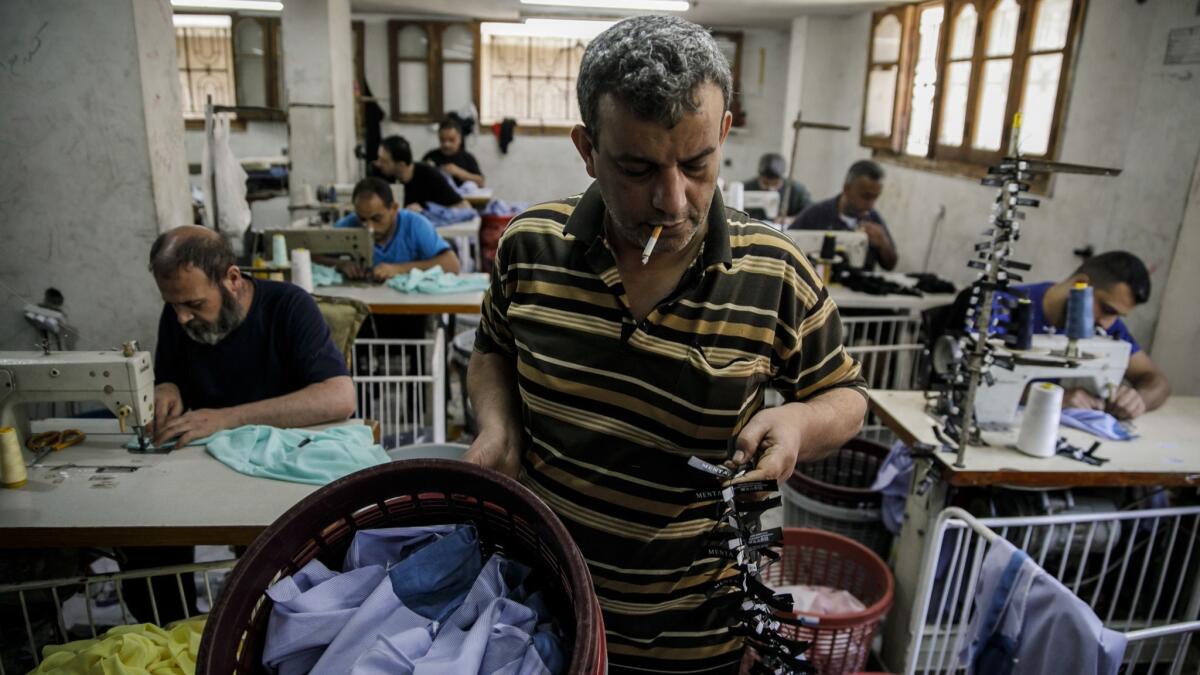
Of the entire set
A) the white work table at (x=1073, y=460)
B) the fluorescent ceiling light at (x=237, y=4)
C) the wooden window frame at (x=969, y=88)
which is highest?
the fluorescent ceiling light at (x=237, y=4)

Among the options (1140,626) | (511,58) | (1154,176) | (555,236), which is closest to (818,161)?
(511,58)

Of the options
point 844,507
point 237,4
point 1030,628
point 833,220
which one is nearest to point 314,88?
point 237,4

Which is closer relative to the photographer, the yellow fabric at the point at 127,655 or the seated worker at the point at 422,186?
the yellow fabric at the point at 127,655

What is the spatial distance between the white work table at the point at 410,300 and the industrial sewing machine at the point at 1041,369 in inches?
88.6

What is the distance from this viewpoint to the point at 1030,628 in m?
1.60

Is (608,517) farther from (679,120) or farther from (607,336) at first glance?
(679,120)

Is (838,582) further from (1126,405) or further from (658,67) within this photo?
(658,67)

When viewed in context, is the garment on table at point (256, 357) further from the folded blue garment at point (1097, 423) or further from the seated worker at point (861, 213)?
the seated worker at point (861, 213)

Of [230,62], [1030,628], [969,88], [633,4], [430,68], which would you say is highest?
[633,4]

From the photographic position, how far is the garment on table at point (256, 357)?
2361 mm

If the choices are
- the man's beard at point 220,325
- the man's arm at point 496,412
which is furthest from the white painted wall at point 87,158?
the man's arm at point 496,412

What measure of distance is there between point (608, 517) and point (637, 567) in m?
0.10

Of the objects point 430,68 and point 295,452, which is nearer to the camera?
point 295,452

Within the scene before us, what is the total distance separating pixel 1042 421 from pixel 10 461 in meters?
2.88
